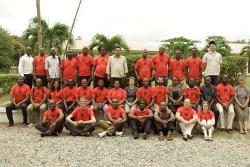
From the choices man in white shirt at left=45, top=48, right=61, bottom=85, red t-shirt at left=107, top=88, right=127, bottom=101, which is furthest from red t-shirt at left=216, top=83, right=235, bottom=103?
man in white shirt at left=45, top=48, right=61, bottom=85

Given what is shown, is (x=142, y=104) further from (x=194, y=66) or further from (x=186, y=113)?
(x=194, y=66)

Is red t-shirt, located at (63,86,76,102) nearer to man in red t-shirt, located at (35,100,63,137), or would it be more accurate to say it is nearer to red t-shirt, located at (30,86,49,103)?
red t-shirt, located at (30,86,49,103)

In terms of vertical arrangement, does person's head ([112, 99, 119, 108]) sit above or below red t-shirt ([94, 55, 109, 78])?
below

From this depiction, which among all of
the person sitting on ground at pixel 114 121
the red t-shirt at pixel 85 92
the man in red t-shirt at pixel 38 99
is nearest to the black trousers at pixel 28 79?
the man in red t-shirt at pixel 38 99

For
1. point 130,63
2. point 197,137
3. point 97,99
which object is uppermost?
point 130,63

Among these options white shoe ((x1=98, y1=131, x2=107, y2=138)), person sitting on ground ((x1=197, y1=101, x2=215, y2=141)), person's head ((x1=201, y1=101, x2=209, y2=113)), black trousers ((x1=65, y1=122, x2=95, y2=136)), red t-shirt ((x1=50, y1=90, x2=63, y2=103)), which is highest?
red t-shirt ((x1=50, y1=90, x2=63, y2=103))

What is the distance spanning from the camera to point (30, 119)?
13359 mm

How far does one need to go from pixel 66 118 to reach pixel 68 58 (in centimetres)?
207

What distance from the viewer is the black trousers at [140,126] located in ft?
39.2

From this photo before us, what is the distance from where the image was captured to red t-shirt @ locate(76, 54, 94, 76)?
13.1 m

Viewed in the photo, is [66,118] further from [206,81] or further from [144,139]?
[206,81]

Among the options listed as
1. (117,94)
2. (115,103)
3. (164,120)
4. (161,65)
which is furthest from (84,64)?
(164,120)

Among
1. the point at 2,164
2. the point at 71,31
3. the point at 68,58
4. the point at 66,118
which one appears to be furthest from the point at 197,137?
the point at 71,31

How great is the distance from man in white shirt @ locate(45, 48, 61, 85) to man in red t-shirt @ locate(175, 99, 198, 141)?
3881mm
